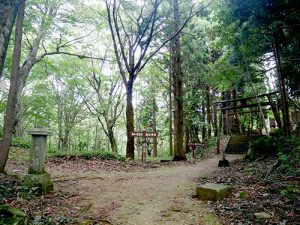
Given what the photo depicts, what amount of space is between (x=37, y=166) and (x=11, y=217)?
2170 mm

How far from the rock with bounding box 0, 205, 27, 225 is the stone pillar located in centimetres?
198

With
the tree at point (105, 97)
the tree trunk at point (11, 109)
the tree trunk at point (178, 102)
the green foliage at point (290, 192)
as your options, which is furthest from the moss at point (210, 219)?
the tree at point (105, 97)

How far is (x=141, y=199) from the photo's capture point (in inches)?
208

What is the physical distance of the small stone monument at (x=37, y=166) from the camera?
5.16m

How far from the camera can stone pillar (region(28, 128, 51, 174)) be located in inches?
209

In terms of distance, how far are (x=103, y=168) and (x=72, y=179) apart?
2479 millimetres

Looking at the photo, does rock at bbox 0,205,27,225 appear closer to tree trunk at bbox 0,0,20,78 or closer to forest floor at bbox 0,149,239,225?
forest floor at bbox 0,149,239,225

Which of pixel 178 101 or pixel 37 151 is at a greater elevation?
pixel 178 101

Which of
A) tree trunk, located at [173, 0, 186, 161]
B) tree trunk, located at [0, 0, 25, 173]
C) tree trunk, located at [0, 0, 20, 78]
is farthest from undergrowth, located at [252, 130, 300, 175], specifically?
tree trunk, located at [0, 0, 20, 78]

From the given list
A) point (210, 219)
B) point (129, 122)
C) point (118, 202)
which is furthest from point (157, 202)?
point (129, 122)

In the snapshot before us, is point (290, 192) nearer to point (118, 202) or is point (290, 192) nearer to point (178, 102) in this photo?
point (118, 202)

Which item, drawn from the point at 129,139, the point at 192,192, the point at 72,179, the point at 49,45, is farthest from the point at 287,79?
the point at 49,45

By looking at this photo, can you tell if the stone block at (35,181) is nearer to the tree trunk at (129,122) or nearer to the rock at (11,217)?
the rock at (11,217)

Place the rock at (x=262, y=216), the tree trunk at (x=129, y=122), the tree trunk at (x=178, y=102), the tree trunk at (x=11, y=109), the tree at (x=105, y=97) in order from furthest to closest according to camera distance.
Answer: the tree at (x=105, y=97) → the tree trunk at (x=178, y=102) → the tree trunk at (x=129, y=122) → the tree trunk at (x=11, y=109) → the rock at (x=262, y=216)
